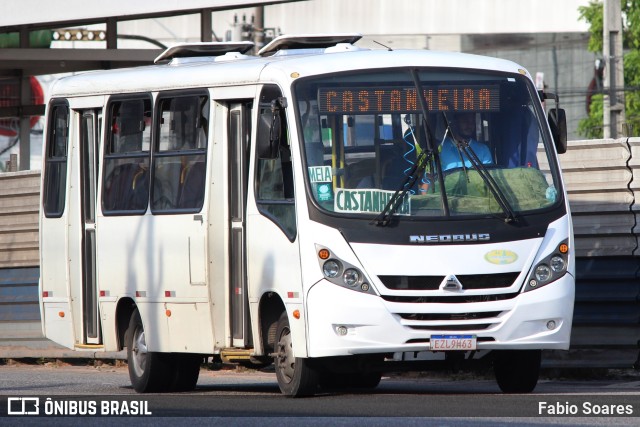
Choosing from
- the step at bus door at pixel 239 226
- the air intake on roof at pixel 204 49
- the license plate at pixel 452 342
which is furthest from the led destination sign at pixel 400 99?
the air intake on roof at pixel 204 49

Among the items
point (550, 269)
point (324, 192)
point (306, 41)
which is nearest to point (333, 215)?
point (324, 192)

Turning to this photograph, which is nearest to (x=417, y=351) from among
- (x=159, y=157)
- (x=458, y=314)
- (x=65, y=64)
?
(x=458, y=314)

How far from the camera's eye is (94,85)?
16.2 meters

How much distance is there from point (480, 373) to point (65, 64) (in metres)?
15.1

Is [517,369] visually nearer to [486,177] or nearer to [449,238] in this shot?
[449,238]

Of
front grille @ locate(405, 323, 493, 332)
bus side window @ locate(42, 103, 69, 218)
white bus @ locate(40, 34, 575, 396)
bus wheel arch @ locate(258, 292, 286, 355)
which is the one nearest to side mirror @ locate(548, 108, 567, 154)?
white bus @ locate(40, 34, 575, 396)

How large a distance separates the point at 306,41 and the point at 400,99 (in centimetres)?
196

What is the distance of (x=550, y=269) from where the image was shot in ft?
42.5

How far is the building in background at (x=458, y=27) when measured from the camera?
64562 mm

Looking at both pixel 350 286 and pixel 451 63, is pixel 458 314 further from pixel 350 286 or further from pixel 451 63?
pixel 451 63

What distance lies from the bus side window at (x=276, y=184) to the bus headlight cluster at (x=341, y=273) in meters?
0.45

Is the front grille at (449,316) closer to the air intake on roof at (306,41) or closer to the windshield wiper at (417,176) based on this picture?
the windshield wiper at (417,176)

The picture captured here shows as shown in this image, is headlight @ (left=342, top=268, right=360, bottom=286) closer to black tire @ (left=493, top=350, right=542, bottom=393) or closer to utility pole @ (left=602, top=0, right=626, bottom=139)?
black tire @ (left=493, top=350, right=542, bottom=393)

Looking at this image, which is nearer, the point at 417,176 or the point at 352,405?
the point at 352,405
